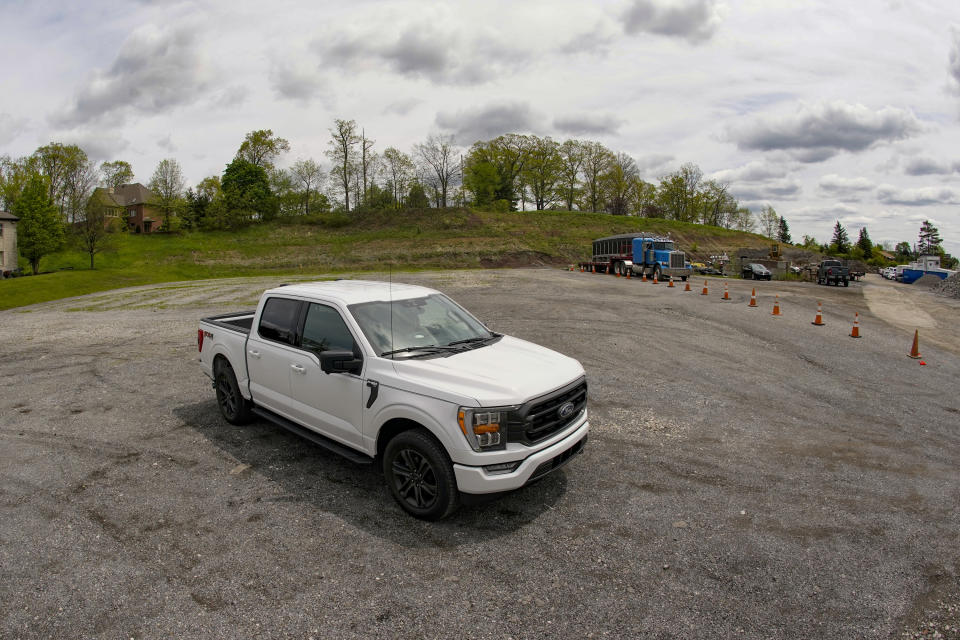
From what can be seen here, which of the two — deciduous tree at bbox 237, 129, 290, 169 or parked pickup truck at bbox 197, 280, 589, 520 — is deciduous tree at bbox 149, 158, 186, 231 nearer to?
deciduous tree at bbox 237, 129, 290, 169

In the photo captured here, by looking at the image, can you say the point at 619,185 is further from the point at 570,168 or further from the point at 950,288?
the point at 950,288

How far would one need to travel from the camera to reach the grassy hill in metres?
48.2

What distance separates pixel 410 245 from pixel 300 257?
1137 cm

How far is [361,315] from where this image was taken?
5.29m

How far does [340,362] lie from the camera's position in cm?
482

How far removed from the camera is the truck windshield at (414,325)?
5148 mm

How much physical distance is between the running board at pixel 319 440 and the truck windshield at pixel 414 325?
39.3 inches

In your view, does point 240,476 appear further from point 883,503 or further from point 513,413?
point 883,503

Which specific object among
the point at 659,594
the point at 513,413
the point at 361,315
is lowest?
the point at 659,594

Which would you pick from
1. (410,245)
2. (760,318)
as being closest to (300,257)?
(410,245)

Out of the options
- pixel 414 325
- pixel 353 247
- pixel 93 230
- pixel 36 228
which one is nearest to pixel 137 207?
pixel 36 228

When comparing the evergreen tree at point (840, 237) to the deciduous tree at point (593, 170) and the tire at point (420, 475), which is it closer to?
the deciduous tree at point (593, 170)

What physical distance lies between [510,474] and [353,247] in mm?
54641

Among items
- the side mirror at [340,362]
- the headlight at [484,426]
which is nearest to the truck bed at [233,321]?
the side mirror at [340,362]
